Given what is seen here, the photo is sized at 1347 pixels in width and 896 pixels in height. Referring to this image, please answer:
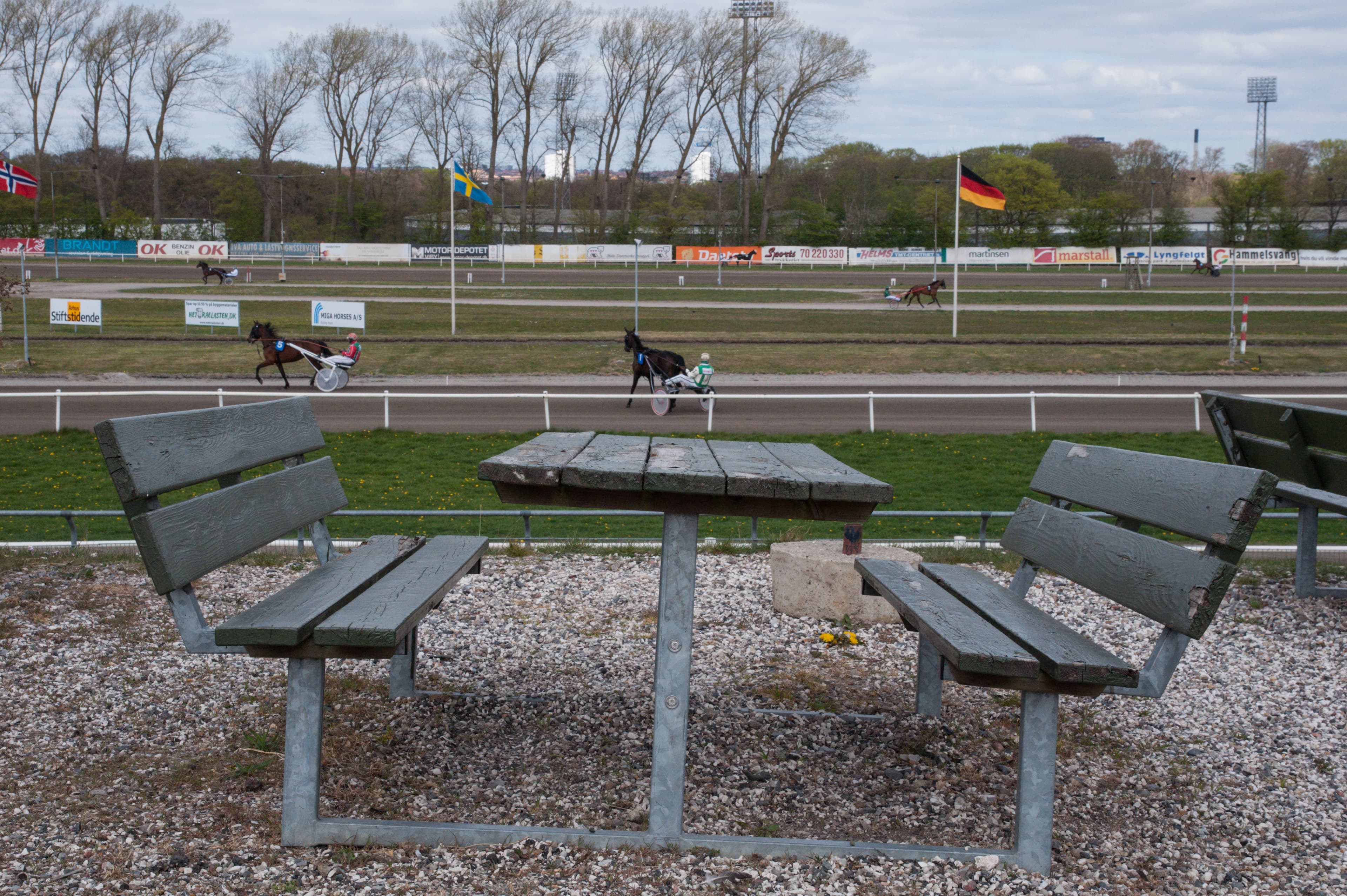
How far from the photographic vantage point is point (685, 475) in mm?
3043

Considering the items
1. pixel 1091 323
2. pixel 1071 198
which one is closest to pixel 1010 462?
pixel 1091 323

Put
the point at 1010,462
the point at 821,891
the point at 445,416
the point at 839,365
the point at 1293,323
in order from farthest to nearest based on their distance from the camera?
the point at 1293,323, the point at 839,365, the point at 445,416, the point at 1010,462, the point at 821,891

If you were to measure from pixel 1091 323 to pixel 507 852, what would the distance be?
34.7 m

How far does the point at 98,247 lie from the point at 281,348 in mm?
47531

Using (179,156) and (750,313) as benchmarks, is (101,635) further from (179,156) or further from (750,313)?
(179,156)

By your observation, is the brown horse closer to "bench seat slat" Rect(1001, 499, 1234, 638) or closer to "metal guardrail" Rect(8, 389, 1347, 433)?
"metal guardrail" Rect(8, 389, 1347, 433)

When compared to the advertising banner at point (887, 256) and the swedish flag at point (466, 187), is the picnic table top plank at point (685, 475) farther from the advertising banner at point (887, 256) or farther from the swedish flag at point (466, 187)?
the advertising banner at point (887, 256)

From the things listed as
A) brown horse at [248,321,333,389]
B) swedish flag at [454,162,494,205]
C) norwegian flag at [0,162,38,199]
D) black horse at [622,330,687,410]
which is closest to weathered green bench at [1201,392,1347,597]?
black horse at [622,330,687,410]

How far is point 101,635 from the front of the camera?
4766mm

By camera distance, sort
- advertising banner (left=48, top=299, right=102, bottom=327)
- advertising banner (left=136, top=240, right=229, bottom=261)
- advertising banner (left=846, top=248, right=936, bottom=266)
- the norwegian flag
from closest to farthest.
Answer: the norwegian flag → advertising banner (left=48, top=299, right=102, bottom=327) → advertising banner (left=136, top=240, right=229, bottom=261) → advertising banner (left=846, top=248, right=936, bottom=266)

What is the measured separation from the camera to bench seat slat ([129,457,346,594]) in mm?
3121

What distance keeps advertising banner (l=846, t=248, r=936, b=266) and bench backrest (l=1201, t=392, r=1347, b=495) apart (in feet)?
182

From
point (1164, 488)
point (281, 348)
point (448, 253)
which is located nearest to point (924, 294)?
point (281, 348)

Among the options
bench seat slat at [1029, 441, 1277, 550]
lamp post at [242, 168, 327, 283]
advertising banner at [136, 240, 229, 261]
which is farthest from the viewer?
advertising banner at [136, 240, 229, 261]
